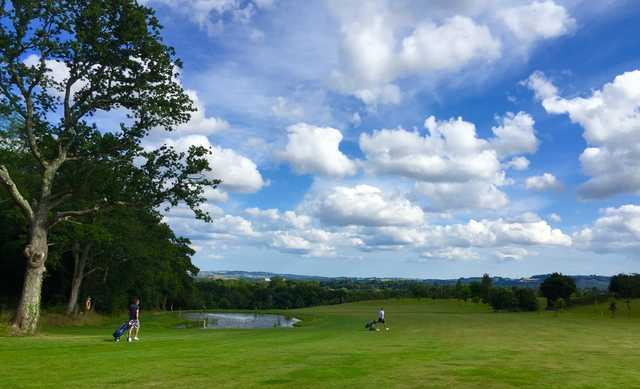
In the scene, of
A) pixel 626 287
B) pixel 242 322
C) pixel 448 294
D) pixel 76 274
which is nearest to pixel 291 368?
pixel 76 274

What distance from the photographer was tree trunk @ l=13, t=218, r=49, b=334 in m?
28.9

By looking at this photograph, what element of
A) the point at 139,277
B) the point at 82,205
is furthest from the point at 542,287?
the point at 82,205

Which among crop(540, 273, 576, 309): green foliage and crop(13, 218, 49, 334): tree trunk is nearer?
crop(13, 218, 49, 334): tree trunk

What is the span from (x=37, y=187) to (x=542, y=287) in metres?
104

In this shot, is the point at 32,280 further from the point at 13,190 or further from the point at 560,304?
the point at 560,304

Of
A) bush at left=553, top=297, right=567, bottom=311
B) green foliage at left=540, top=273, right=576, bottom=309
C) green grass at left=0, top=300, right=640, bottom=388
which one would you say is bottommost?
green grass at left=0, top=300, right=640, bottom=388

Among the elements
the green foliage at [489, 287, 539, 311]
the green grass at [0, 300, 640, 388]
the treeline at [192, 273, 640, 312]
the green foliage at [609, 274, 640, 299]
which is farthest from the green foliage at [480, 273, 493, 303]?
the green grass at [0, 300, 640, 388]

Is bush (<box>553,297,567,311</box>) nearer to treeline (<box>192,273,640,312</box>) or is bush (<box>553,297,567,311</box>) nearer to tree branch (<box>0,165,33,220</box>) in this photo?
treeline (<box>192,273,640,312</box>)

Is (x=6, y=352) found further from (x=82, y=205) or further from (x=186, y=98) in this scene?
(x=82, y=205)

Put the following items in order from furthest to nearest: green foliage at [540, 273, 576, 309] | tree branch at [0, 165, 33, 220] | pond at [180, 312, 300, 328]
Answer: green foliage at [540, 273, 576, 309] → pond at [180, 312, 300, 328] → tree branch at [0, 165, 33, 220]

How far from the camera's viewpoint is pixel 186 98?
112 feet

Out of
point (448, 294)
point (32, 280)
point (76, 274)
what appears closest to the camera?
point (32, 280)

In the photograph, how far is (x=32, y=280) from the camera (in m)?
29.6

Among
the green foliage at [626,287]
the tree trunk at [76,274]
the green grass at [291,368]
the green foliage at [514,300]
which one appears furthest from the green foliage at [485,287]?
the green grass at [291,368]
